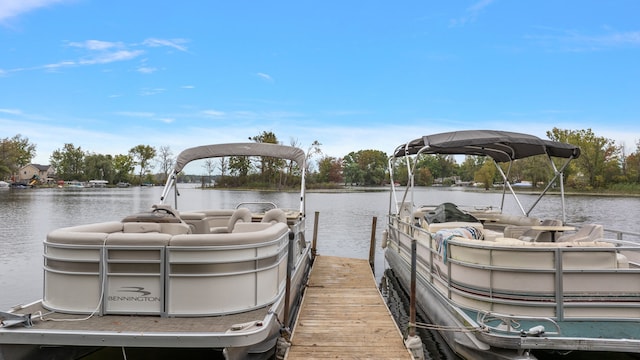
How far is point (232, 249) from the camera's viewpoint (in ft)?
16.6

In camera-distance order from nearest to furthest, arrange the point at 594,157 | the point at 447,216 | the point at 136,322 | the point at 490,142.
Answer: the point at 136,322 < the point at 490,142 < the point at 447,216 < the point at 594,157

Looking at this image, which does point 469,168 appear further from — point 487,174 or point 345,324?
point 345,324

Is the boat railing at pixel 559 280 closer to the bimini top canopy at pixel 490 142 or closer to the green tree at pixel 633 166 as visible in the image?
the bimini top canopy at pixel 490 142

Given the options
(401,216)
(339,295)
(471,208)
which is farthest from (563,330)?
(471,208)

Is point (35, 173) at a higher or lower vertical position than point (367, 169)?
lower

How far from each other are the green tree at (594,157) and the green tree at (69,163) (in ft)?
345

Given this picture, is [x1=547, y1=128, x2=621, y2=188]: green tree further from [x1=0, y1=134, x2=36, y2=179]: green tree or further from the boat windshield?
[x1=0, y1=134, x2=36, y2=179]: green tree

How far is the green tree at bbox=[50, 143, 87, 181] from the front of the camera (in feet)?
358

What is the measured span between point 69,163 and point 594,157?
110717 mm

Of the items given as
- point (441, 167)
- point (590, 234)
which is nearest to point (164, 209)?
point (590, 234)

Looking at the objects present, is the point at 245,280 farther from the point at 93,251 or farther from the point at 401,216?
the point at 401,216

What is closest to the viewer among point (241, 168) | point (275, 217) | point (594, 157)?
point (275, 217)

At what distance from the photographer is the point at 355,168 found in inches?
4072

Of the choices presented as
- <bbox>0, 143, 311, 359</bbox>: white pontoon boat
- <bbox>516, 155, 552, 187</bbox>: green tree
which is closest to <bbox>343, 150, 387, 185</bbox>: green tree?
<bbox>516, 155, 552, 187</bbox>: green tree
